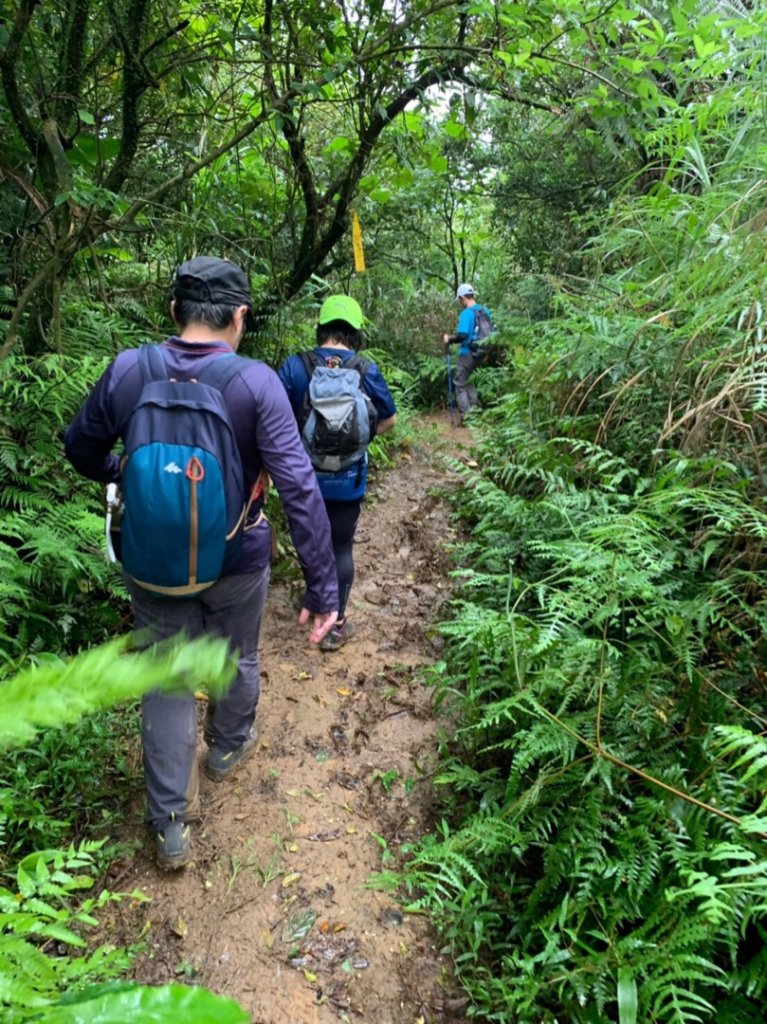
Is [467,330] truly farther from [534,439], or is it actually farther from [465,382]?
[534,439]

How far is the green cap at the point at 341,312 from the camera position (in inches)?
131

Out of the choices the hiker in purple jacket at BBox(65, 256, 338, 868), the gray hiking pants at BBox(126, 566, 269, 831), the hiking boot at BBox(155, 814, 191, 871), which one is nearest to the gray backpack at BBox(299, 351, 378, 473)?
the hiker in purple jacket at BBox(65, 256, 338, 868)

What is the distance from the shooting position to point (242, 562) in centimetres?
248

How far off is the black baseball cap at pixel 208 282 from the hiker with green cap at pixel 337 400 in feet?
3.37

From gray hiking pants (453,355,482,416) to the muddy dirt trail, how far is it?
6034 mm

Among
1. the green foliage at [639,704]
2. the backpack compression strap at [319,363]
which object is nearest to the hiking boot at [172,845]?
the green foliage at [639,704]

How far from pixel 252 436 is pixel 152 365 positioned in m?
0.42

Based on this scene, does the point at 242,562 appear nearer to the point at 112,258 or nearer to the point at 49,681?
the point at 49,681

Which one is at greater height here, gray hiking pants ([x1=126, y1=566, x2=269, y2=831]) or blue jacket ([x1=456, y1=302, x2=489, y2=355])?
blue jacket ([x1=456, y1=302, x2=489, y2=355])

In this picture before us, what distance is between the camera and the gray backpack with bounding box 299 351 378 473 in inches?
128

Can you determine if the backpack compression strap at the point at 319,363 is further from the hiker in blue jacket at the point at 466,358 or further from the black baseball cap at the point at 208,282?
the hiker in blue jacket at the point at 466,358

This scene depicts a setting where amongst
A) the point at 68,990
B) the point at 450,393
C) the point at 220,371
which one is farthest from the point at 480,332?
the point at 68,990

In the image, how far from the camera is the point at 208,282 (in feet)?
7.20

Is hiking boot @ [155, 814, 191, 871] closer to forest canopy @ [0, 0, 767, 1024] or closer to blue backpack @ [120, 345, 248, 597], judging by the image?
Answer: forest canopy @ [0, 0, 767, 1024]
